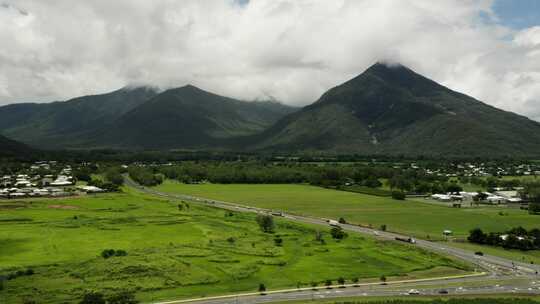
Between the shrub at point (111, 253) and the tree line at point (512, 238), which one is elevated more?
the tree line at point (512, 238)

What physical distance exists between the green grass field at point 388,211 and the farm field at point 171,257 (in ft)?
59.0

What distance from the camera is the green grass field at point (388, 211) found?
353 ft

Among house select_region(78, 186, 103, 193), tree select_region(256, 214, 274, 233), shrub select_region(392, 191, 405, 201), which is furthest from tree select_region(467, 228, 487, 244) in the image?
house select_region(78, 186, 103, 193)

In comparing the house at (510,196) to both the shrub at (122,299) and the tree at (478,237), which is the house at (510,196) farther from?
the shrub at (122,299)

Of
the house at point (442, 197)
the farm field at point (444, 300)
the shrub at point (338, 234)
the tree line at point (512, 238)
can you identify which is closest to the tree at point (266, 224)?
the shrub at point (338, 234)

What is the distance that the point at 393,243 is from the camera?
301 feet

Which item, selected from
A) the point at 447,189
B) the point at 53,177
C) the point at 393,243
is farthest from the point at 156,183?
the point at 393,243

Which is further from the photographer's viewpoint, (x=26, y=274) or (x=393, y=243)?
(x=393, y=243)

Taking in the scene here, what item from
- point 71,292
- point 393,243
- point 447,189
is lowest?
point 71,292

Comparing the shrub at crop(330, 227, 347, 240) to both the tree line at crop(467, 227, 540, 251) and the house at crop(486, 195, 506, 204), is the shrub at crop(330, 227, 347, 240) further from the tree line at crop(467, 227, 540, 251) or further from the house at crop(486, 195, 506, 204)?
the house at crop(486, 195, 506, 204)

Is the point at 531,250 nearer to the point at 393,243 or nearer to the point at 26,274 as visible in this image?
the point at 393,243

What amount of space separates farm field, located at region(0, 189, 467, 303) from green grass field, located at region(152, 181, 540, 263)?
18.0 metres

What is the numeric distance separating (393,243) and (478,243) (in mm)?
18166

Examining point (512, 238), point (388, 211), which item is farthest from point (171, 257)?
point (388, 211)
